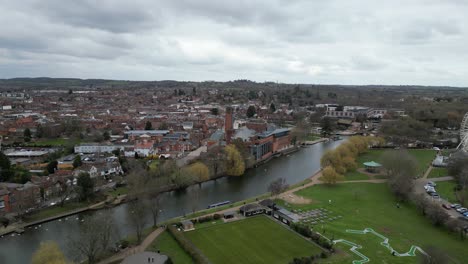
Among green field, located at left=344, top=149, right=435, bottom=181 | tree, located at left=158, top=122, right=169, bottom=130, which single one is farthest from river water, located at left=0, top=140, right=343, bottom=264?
tree, located at left=158, top=122, right=169, bottom=130

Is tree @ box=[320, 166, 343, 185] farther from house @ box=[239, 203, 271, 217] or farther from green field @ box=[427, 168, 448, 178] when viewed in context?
green field @ box=[427, 168, 448, 178]

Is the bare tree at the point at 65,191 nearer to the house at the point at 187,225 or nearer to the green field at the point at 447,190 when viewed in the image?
the house at the point at 187,225

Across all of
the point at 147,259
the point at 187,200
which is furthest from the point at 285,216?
the point at 147,259

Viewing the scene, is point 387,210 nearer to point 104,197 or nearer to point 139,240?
point 139,240

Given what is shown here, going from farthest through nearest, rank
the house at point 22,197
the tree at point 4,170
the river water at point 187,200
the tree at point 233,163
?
1. the tree at point 233,163
2. the tree at point 4,170
3. the house at point 22,197
4. the river water at point 187,200

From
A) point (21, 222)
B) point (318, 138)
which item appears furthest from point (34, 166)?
point (318, 138)

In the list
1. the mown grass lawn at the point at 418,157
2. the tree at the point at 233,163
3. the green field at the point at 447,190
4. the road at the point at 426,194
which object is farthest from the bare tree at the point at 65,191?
the green field at the point at 447,190
